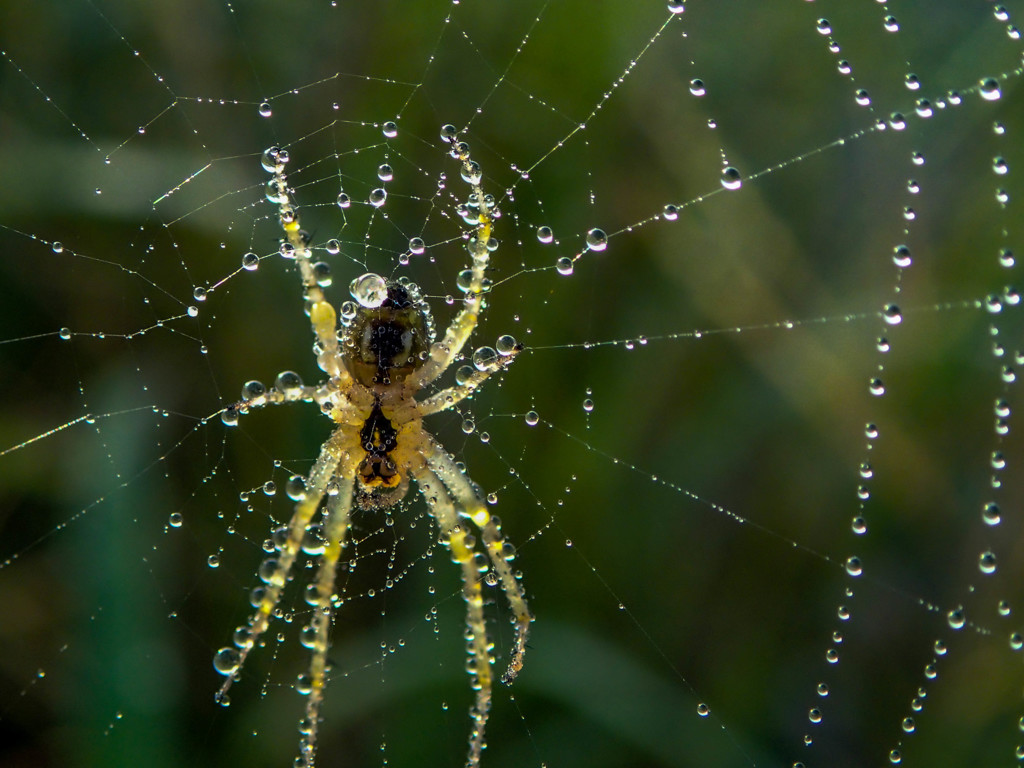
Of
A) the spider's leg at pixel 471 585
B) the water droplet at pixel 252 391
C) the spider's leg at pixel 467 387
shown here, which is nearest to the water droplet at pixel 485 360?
the spider's leg at pixel 467 387

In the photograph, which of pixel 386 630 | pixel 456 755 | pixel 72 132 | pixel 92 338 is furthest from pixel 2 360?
pixel 456 755

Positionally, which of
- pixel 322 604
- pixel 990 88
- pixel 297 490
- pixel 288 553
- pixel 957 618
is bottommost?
pixel 957 618

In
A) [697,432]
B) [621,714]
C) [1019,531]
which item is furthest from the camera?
[697,432]

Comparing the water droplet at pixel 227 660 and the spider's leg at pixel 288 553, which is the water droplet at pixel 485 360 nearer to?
the spider's leg at pixel 288 553

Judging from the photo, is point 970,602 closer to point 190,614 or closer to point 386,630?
point 386,630

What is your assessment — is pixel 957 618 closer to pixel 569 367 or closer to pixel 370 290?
pixel 569 367

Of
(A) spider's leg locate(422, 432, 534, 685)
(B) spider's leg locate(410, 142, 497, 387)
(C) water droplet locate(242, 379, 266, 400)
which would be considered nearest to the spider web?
(A) spider's leg locate(422, 432, 534, 685)

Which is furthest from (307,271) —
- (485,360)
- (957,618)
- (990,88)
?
(957,618)
